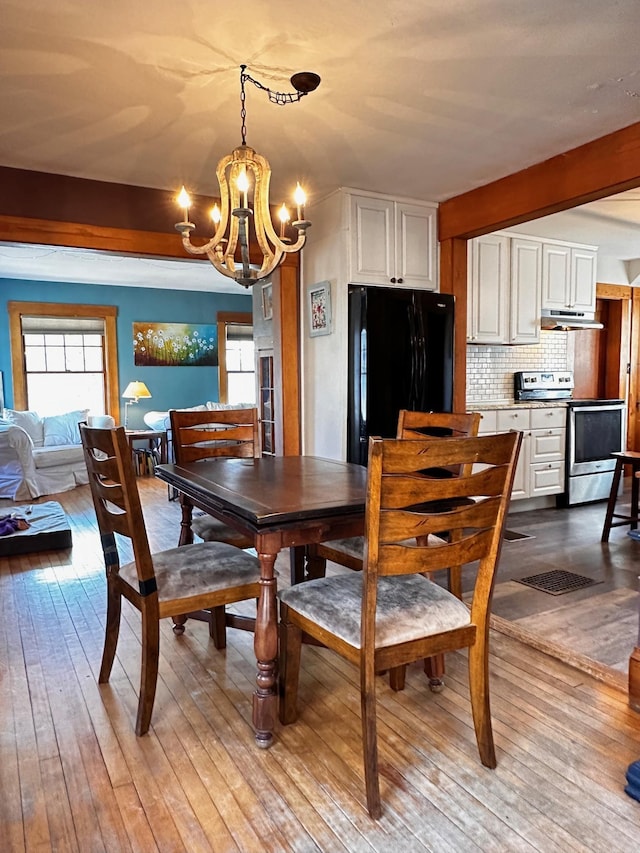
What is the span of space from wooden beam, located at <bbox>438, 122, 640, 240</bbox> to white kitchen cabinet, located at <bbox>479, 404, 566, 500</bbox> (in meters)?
1.52

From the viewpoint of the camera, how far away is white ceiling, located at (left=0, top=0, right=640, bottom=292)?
1.91 metres

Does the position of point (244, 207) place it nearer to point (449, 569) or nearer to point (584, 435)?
point (449, 569)

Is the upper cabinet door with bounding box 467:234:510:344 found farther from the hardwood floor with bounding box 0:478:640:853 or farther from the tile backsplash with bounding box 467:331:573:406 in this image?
the hardwood floor with bounding box 0:478:640:853

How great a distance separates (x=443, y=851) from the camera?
4.44 feet

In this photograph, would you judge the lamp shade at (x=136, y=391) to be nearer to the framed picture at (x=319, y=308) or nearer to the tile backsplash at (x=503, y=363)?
the framed picture at (x=319, y=308)

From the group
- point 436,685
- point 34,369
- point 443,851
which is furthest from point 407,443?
point 34,369

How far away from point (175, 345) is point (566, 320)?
217 inches

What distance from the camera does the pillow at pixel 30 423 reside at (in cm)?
628

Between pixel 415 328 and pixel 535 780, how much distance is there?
2.77 metres

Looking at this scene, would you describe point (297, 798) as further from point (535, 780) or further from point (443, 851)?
point (535, 780)

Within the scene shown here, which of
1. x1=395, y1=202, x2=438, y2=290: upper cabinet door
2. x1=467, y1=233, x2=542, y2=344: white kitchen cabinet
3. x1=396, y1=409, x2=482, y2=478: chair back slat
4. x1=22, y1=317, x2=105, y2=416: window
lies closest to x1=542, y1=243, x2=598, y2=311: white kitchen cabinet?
x1=467, y1=233, x2=542, y2=344: white kitchen cabinet

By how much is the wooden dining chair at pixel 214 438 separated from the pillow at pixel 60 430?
4351 millimetres

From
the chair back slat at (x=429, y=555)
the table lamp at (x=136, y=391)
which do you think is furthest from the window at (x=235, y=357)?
the chair back slat at (x=429, y=555)

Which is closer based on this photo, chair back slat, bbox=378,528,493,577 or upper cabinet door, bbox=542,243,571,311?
chair back slat, bbox=378,528,493,577
